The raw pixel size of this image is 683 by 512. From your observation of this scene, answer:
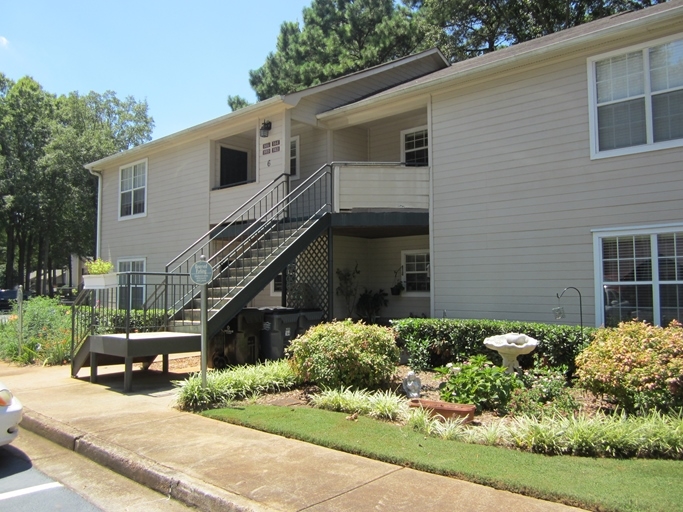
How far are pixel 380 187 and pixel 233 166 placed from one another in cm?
662

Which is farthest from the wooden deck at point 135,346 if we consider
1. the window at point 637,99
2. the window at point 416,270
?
the window at point 637,99

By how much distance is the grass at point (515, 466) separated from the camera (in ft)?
13.6

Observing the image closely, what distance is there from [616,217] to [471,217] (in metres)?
2.77

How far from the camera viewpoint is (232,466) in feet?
17.2

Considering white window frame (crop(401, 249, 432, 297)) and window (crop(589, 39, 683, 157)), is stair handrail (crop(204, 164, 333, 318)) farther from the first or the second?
window (crop(589, 39, 683, 157))

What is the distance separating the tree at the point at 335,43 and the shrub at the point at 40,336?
1929cm

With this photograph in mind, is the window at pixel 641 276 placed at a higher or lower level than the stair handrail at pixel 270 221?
lower

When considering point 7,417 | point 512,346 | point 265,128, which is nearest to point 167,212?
point 265,128

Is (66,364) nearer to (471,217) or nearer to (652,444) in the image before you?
(471,217)

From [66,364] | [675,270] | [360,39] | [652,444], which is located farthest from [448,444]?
[360,39]

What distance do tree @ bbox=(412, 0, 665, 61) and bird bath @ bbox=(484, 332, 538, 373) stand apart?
21.5m

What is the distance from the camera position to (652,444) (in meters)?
5.16

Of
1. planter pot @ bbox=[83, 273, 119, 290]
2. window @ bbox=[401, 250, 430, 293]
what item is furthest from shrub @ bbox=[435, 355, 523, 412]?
window @ bbox=[401, 250, 430, 293]

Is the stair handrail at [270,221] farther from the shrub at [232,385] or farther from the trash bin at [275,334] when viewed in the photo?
the shrub at [232,385]
